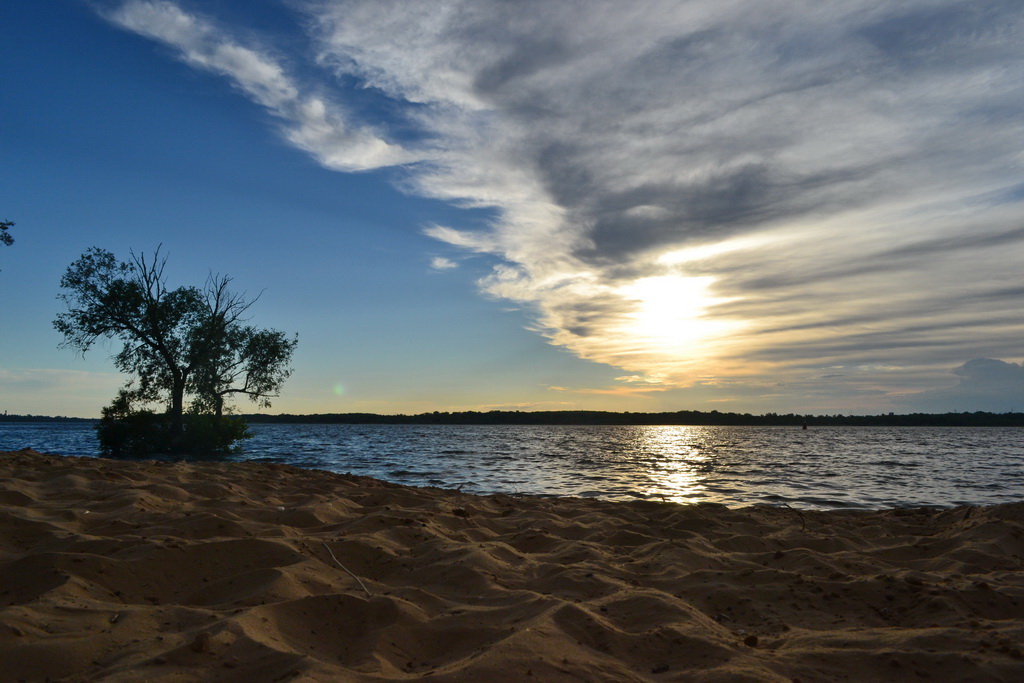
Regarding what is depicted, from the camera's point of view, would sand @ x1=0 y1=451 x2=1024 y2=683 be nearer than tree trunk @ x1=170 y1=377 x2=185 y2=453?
Yes

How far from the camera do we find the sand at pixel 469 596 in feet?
9.57

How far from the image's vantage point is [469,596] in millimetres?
4156

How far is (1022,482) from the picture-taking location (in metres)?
15.3

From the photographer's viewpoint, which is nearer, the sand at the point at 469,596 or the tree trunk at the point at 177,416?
the sand at the point at 469,596

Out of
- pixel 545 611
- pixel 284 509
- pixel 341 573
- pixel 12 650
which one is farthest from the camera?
pixel 284 509

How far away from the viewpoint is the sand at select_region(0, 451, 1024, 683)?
2.92 meters

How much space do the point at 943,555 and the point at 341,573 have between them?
5875 mm

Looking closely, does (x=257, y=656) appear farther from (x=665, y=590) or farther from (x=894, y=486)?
(x=894, y=486)

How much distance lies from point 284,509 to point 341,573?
8.13ft

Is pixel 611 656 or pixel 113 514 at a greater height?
pixel 113 514

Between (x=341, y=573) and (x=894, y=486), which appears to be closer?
(x=341, y=573)

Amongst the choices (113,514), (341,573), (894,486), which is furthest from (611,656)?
(894,486)

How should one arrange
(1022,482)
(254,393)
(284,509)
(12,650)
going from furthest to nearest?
(254,393), (1022,482), (284,509), (12,650)

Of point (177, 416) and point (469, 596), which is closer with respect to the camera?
point (469, 596)
